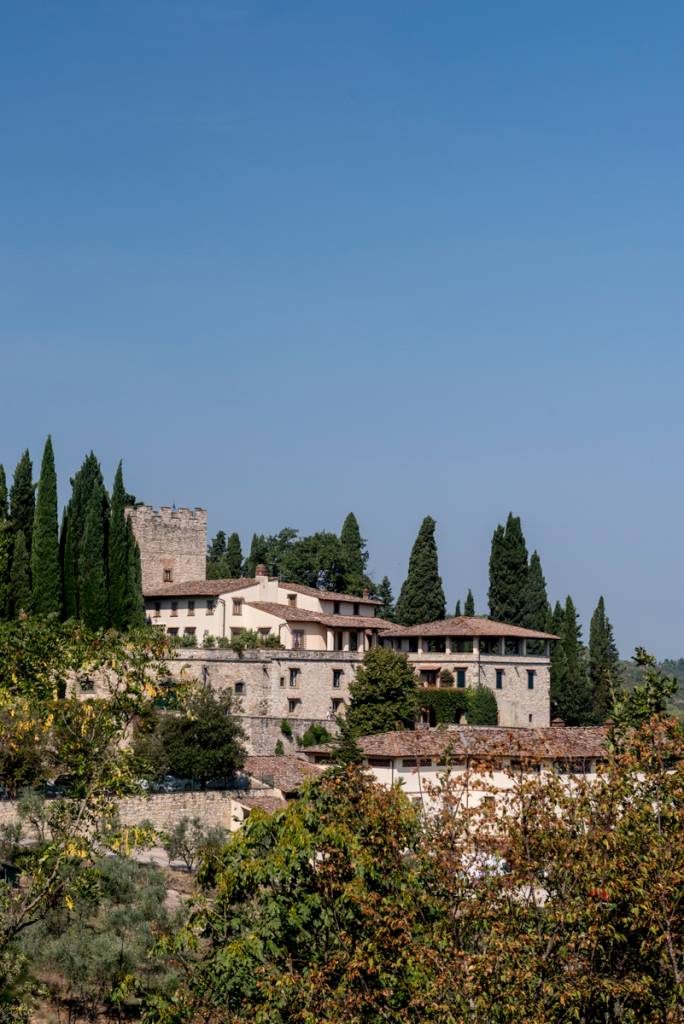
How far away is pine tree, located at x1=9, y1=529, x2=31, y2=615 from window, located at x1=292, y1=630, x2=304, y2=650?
15779 mm

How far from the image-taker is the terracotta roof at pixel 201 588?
75.1 metres

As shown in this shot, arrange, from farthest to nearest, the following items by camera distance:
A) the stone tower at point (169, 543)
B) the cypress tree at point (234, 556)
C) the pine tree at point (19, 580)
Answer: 1. the cypress tree at point (234, 556)
2. the stone tower at point (169, 543)
3. the pine tree at point (19, 580)

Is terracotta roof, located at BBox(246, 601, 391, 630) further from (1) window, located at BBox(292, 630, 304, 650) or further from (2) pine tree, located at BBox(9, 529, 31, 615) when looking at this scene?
(2) pine tree, located at BBox(9, 529, 31, 615)

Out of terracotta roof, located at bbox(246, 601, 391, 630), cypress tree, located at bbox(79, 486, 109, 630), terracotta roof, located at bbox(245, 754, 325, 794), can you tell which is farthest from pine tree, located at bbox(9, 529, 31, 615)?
terracotta roof, located at bbox(246, 601, 391, 630)

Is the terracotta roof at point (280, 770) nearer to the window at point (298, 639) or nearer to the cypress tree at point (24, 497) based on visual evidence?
the window at point (298, 639)

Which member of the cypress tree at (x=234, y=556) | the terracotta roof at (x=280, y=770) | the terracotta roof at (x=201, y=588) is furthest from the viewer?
the cypress tree at (x=234, y=556)

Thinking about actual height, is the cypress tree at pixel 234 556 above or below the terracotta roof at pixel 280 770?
above

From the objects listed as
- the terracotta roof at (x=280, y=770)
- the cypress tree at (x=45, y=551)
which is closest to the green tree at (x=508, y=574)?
the terracotta roof at (x=280, y=770)

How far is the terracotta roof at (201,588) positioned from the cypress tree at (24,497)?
10.8 m

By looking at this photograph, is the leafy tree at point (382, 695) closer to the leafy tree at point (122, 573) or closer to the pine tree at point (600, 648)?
the leafy tree at point (122, 573)

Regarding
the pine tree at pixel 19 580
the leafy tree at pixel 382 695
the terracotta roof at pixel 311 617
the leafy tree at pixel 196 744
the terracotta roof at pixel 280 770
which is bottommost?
the terracotta roof at pixel 280 770

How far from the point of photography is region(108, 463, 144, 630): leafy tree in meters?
69.5

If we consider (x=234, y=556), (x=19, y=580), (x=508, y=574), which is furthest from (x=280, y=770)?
(x=234, y=556)

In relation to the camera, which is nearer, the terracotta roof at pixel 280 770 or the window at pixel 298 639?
the terracotta roof at pixel 280 770
